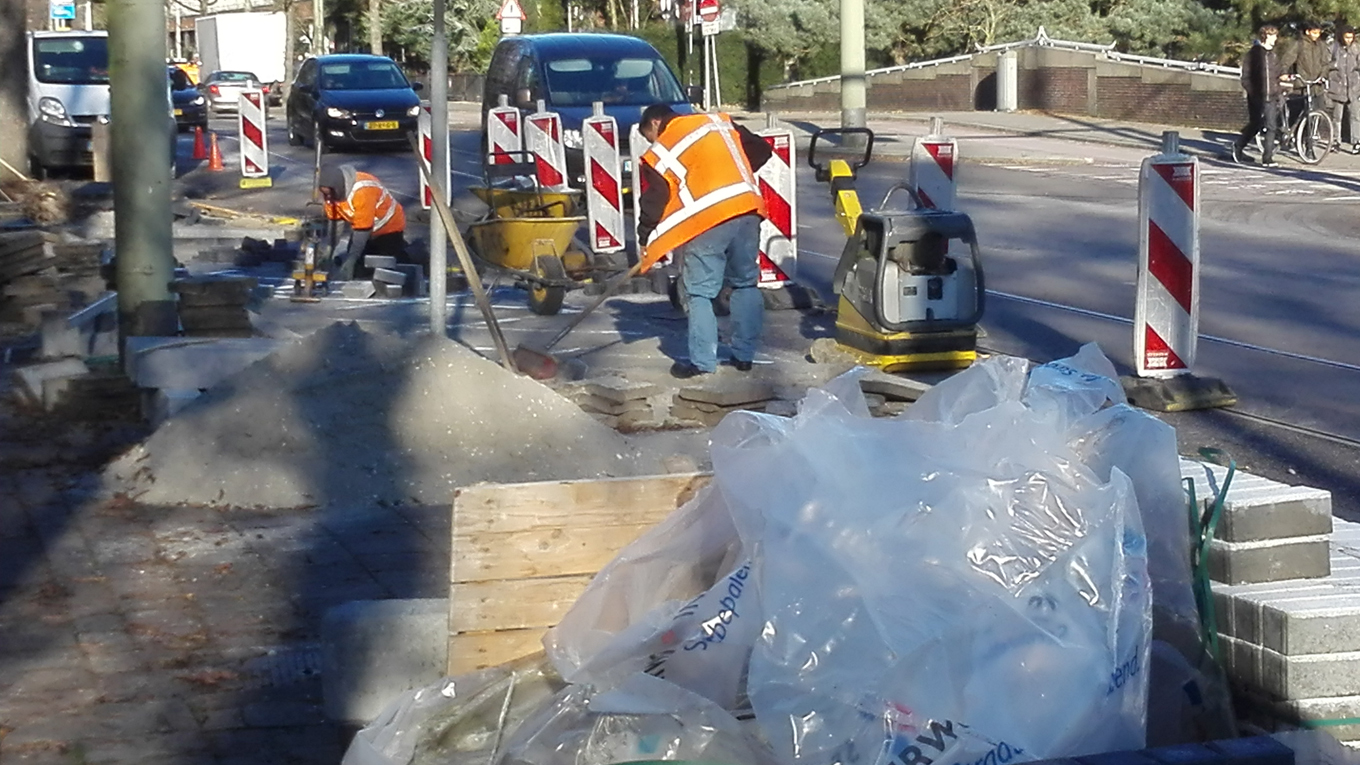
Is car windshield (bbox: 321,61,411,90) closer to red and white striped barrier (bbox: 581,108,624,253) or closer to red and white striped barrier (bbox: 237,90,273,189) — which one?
red and white striped barrier (bbox: 237,90,273,189)

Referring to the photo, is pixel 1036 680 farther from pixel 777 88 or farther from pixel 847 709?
pixel 777 88

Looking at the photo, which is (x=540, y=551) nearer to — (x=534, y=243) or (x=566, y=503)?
(x=566, y=503)

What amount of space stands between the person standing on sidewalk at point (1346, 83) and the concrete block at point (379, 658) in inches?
876

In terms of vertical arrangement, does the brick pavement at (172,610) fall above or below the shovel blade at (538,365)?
below

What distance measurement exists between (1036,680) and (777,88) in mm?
42377

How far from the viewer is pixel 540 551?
419 cm

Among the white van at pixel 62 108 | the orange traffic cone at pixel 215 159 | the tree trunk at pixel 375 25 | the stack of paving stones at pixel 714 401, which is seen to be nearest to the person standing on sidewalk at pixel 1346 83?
the orange traffic cone at pixel 215 159

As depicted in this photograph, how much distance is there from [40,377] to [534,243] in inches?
159

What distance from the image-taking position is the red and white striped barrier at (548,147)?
1598cm

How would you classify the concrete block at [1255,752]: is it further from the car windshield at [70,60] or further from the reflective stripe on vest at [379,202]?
the car windshield at [70,60]

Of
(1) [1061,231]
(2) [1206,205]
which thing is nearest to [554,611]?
(1) [1061,231]

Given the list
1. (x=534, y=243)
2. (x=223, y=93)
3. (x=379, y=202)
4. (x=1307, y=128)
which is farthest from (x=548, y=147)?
(x=223, y=93)

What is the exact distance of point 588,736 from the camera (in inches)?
132

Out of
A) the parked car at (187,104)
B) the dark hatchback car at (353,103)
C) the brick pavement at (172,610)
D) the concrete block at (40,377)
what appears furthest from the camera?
the parked car at (187,104)
